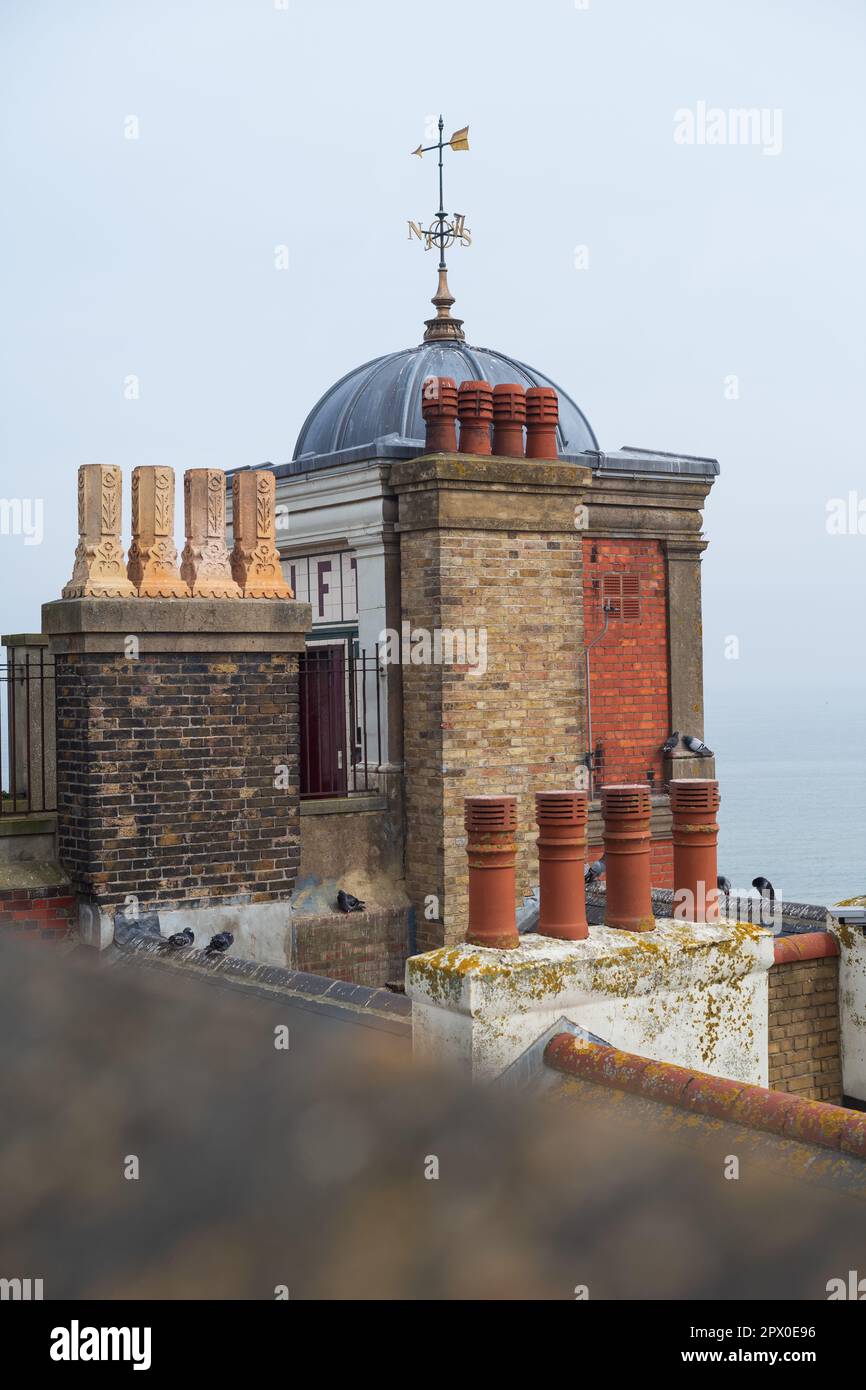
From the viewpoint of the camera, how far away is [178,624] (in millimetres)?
10070

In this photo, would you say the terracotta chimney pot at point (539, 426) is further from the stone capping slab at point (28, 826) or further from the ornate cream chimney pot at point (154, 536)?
the stone capping slab at point (28, 826)

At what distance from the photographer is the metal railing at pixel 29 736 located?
418 inches

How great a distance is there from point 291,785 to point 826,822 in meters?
76.6

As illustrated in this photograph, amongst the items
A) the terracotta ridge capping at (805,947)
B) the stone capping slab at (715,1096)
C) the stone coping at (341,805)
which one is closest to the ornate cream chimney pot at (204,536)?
the stone coping at (341,805)

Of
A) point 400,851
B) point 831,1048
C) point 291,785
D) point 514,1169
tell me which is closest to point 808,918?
point 831,1048

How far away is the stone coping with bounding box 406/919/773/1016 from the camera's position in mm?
6336

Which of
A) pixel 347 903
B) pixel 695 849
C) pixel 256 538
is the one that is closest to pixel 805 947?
pixel 695 849

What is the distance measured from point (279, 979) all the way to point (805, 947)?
3.59 meters

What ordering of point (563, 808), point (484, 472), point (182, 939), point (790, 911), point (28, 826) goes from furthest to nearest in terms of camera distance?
point (484, 472)
point (790, 911)
point (28, 826)
point (182, 939)
point (563, 808)

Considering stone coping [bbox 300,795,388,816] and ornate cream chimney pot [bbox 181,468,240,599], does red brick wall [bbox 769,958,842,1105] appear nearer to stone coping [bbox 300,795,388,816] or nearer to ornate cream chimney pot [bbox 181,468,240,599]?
stone coping [bbox 300,795,388,816]

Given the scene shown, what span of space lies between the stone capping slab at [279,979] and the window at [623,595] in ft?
21.0

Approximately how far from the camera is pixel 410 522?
1191 centimetres

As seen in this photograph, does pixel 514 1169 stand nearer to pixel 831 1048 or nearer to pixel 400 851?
pixel 831 1048

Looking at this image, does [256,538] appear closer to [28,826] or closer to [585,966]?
[28,826]
